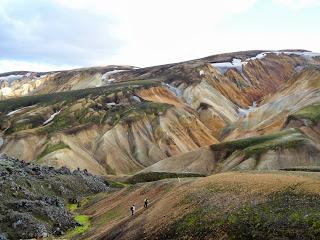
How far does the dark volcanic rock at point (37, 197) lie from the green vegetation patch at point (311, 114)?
62.8 m

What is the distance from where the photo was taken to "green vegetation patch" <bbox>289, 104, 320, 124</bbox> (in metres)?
149

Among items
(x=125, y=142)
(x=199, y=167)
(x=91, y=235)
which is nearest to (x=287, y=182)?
(x=91, y=235)

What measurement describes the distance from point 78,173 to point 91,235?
188ft

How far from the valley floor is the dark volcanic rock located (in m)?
7.90

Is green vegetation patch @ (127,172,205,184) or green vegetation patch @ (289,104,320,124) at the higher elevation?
green vegetation patch @ (289,104,320,124)

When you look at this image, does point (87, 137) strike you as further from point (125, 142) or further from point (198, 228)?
point (198, 228)

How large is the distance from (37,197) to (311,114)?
92.5 m

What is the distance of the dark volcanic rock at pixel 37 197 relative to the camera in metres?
72.6

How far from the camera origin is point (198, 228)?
161 feet

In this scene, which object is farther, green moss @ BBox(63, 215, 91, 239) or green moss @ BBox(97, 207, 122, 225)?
green moss @ BBox(97, 207, 122, 225)

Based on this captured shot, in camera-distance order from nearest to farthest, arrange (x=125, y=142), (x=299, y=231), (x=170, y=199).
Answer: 1. (x=299, y=231)
2. (x=170, y=199)
3. (x=125, y=142)

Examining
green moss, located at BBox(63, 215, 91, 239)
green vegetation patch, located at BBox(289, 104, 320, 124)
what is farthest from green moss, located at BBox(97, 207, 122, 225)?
green vegetation patch, located at BBox(289, 104, 320, 124)

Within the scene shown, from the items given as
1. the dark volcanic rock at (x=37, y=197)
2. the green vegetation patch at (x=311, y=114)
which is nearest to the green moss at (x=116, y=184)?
the dark volcanic rock at (x=37, y=197)

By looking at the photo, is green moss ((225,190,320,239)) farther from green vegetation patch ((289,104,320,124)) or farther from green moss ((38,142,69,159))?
green moss ((38,142,69,159))
